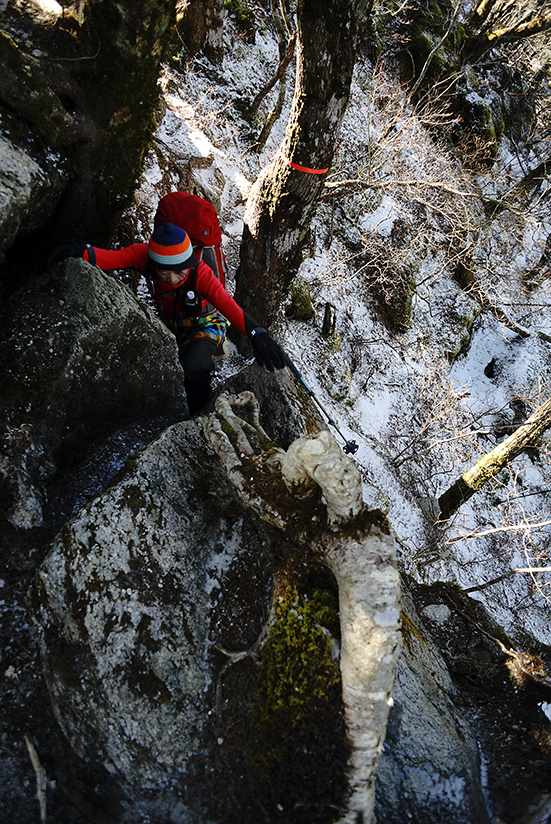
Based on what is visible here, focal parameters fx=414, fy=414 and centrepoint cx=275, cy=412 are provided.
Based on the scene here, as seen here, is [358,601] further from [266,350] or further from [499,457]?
[499,457]

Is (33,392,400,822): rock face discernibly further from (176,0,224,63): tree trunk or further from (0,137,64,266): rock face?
(176,0,224,63): tree trunk

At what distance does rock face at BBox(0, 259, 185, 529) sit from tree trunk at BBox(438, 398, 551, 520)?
244 inches

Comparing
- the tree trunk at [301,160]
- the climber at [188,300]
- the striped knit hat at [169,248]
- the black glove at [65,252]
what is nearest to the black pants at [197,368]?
the climber at [188,300]

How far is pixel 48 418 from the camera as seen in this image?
327 cm

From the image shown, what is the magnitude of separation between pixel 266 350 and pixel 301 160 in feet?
7.22

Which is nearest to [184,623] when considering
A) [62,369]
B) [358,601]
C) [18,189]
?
[358,601]

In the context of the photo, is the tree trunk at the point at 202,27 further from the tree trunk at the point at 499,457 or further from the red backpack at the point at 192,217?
the tree trunk at the point at 499,457

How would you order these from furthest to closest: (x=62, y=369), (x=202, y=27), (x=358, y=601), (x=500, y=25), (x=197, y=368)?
(x=500, y=25) < (x=202, y=27) < (x=197, y=368) < (x=62, y=369) < (x=358, y=601)

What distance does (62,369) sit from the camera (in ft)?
10.8

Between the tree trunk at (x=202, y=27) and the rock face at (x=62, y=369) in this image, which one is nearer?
the rock face at (x=62, y=369)

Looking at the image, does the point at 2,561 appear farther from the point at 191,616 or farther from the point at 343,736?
the point at 343,736

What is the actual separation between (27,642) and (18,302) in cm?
256

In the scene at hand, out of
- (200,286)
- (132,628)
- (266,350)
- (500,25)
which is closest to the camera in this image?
(132,628)

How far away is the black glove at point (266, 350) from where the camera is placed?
4.02 meters
